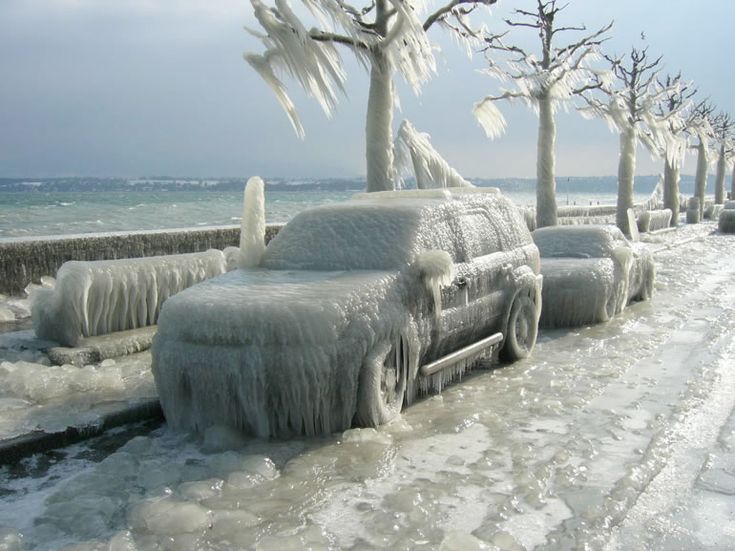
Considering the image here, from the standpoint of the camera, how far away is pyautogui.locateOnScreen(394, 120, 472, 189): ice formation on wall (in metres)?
14.3

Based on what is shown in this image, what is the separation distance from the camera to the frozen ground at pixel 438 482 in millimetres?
3705

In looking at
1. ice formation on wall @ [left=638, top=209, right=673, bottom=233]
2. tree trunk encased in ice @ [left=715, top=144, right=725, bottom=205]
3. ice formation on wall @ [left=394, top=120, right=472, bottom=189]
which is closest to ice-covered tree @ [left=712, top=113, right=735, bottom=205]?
tree trunk encased in ice @ [left=715, top=144, right=725, bottom=205]

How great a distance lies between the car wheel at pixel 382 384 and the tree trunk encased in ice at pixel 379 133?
25.6 ft

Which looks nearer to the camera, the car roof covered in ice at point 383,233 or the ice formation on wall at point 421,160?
the car roof covered in ice at point 383,233

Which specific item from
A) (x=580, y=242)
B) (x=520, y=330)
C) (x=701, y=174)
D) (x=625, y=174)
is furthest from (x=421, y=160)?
(x=701, y=174)

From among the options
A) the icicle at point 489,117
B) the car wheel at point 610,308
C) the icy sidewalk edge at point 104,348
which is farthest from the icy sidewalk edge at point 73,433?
the icicle at point 489,117

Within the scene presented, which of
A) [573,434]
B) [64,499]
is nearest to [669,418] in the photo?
[573,434]

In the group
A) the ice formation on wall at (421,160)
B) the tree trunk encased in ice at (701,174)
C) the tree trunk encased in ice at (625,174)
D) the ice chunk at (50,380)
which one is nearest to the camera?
the ice chunk at (50,380)

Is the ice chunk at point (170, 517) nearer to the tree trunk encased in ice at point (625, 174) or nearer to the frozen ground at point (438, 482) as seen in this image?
the frozen ground at point (438, 482)

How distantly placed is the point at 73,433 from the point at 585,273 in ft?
22.2

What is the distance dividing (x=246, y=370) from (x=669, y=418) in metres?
3.25

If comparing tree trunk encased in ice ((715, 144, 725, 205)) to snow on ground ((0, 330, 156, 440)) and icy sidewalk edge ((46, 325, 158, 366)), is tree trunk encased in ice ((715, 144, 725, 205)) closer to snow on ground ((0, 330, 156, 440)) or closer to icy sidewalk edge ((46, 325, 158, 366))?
icy sidewalk edge ((46, 325, 158, 366))

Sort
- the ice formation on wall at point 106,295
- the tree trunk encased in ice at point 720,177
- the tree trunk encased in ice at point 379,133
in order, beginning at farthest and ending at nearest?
1. the tree trunk encased in ice at point 720,177
2. the tree trunk encased in ice at point 379,133
3. the ice formation on wall at point 106,295

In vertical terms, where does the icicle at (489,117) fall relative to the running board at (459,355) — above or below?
above
